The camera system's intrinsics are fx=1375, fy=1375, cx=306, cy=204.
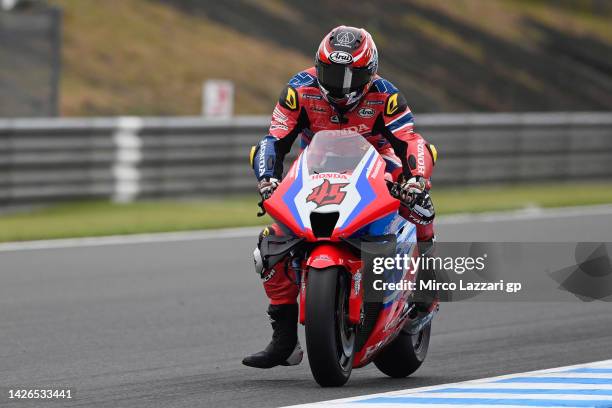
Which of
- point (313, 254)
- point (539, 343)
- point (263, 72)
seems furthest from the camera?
point (263, 72)

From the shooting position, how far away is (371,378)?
712cm

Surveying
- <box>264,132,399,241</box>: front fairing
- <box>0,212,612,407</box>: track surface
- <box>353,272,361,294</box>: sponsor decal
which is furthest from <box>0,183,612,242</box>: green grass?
<box>353,272,361,294</box>: sponsor decal

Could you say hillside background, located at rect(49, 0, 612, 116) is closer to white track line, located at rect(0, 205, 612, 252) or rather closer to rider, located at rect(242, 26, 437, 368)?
white track line, located at rect(0, 205, 612, 252)

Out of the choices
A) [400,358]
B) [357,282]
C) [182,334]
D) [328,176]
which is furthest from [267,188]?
[182,334]

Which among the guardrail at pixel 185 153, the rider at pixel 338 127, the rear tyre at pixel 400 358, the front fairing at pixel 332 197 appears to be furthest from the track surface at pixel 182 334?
the guardrail at pixel 185 153

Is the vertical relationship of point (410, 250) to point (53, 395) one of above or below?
above

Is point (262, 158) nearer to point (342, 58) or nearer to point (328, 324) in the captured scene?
point (342, 58)

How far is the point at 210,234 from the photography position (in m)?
14.2

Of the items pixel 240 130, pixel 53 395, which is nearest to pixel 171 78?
pixel 240 130

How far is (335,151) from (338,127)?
1.41 feet

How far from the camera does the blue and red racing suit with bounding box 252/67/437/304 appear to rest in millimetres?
6953

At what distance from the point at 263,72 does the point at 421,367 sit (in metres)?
20.8

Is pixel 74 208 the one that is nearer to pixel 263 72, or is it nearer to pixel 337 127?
pixel 337 127
